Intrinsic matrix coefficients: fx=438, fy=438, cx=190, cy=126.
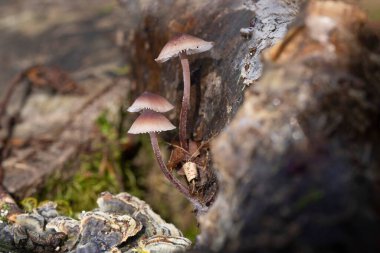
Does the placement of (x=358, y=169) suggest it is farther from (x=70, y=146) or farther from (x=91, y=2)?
(x=91, y=2)

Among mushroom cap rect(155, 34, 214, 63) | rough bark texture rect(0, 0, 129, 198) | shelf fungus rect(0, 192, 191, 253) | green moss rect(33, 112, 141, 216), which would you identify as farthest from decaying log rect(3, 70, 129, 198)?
mushroom cap rect(155, 34, 214, 63)

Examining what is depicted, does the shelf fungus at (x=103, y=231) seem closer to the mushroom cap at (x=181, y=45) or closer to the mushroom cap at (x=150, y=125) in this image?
the mushroom cap at (x=150, y=125)

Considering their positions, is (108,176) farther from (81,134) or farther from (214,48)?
(214,48)

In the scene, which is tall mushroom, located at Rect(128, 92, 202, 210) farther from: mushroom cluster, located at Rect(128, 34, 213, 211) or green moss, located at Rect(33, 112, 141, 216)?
green moss, located at Rect(33, 112, 141, 216)

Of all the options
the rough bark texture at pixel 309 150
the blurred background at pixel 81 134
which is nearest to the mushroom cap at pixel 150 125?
the rough bark texture at pixel 309 150

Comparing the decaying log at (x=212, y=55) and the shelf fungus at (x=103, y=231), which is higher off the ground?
the decaying log at (x=212, y=55)

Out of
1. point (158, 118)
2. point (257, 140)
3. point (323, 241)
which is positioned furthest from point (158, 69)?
point (323, 241)

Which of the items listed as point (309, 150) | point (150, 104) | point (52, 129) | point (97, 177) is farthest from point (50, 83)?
point (309, 150)
